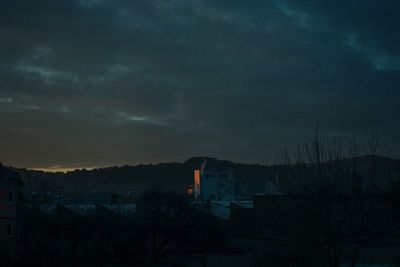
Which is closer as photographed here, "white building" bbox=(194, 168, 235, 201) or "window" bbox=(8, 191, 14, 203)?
"window" bbox=(8, 191, 14, 203)

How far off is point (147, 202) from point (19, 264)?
2200 cm

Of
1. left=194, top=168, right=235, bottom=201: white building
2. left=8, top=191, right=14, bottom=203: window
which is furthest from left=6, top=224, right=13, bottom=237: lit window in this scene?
left=194, top=168, right=235, bottom=201: white building

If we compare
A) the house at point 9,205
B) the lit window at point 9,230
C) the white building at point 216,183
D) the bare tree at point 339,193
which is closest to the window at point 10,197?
the house at point 9,205

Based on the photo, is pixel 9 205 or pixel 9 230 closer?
pixel 9 230

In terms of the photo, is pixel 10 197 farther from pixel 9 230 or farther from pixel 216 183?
pixel 216 183

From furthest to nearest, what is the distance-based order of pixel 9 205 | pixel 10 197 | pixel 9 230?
1. pixel 10 197
2. pixel 9 205
3. pixel 9 230

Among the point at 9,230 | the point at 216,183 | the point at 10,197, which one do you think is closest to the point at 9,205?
the point at 10,197

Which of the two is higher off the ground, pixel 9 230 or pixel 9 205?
pixel 9 205

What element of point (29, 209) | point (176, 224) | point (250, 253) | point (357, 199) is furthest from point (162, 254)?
point (357, 199)

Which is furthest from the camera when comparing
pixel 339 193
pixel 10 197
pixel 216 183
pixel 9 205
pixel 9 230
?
pixel 216 183

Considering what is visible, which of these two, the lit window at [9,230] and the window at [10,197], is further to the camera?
the window at [10,197]

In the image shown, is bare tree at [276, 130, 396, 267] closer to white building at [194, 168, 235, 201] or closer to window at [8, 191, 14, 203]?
window at [8, 191, 14, 203]

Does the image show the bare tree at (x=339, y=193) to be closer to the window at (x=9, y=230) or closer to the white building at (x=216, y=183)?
the window at (x=9, y=230)

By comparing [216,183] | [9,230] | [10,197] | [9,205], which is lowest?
[9,230]
